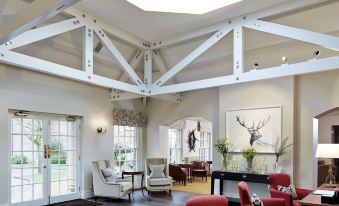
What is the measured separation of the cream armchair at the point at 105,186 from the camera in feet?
21.9

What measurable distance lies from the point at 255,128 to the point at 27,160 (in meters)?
5.16

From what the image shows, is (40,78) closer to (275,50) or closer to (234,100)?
(234,100)

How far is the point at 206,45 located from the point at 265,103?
2.06m

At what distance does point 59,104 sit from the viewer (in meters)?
6.64

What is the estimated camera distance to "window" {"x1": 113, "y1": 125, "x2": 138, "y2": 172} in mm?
8289

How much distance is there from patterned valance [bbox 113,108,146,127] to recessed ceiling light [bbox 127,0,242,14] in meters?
3.87

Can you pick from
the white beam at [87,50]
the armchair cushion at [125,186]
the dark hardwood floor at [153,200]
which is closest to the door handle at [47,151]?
the dark hardwood floor at [153,200]

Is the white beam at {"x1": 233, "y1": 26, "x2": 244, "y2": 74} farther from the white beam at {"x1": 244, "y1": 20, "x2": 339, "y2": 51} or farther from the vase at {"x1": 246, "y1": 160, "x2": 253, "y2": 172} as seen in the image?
the vase at {"x1": 246, "y1": 160, "x2": 253, "y2": 172}

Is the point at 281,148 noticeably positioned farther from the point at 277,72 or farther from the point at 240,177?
the point at 277,72

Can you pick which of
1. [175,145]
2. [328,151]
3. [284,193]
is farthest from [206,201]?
[175,145]

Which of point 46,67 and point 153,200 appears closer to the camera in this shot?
point 46,67

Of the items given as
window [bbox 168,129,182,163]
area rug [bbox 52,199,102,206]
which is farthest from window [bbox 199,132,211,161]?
area rug [bbox 52,199,102,206]

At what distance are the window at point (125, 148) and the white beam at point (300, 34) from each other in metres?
4.88

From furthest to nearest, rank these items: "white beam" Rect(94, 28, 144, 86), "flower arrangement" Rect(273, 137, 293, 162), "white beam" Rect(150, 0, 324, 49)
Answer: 1. "flower arrangement" Rect(273, 137, 293, 162)
2. "white beam" Rect(94, 28, 144, 86)
3. "white beam" Rect(150, 0, 324, 49)
